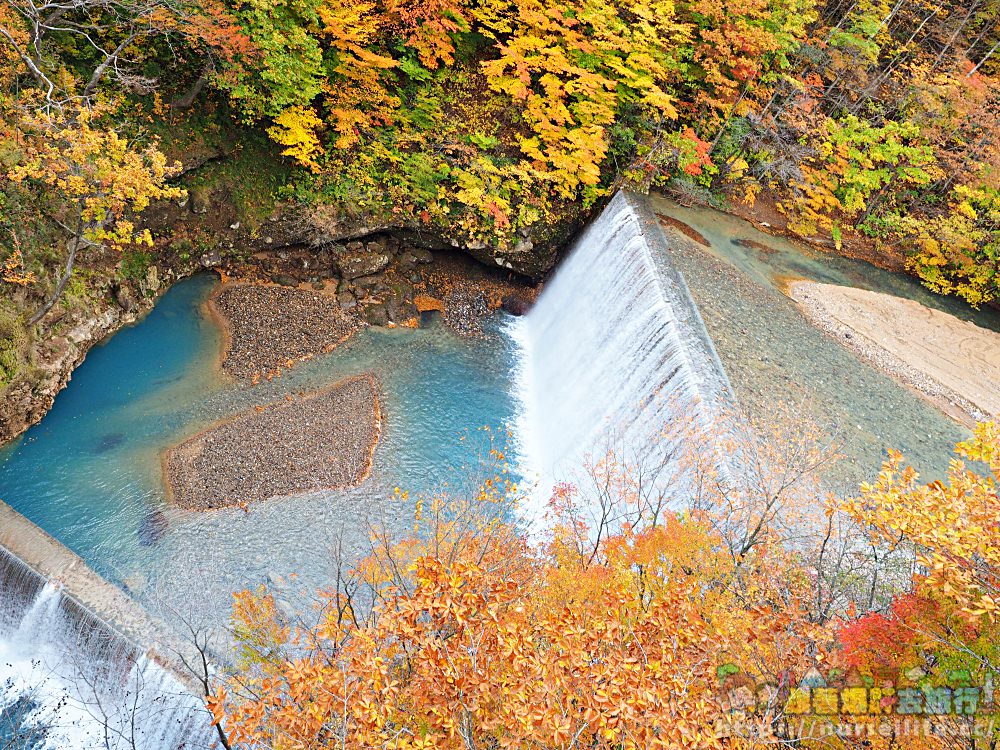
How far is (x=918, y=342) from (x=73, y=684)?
20.5 metres

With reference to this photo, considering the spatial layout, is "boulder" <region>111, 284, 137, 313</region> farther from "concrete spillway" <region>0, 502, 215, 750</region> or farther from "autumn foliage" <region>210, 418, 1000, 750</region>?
"autumn foliage" <region>210, 418, 1000, 750</region>

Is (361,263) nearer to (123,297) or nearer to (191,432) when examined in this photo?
(123,297)

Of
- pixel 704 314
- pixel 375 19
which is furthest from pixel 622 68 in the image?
pixel 704 314

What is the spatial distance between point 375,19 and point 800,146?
1392cm

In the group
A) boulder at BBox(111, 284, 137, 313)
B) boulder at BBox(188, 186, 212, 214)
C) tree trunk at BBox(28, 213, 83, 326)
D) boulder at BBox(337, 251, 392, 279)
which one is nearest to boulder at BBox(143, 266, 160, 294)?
boulder at BBox(111, 284, 137, 313)

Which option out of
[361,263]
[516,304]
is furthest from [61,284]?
[516,304]

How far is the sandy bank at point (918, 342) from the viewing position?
14.2m

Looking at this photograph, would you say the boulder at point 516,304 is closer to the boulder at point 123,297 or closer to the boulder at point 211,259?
the boulder at point 211,259

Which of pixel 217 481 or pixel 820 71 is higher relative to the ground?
pixel 820 71

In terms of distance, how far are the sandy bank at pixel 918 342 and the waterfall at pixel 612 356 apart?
4836mm

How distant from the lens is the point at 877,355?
15.0 metres

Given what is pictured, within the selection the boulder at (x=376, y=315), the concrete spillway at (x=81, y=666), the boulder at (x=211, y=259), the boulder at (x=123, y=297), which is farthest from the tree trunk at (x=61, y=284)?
the boulder at (x=376, y=315)

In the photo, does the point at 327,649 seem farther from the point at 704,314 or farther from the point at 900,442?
the point at 900,442

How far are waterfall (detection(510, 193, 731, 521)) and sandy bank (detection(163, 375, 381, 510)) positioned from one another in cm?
430
